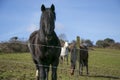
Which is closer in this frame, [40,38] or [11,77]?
[40,38]

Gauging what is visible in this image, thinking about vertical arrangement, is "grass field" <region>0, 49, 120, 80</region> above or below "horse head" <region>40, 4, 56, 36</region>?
below

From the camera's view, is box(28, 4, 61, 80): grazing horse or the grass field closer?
box(28, 4, 61, 80): grazing horse

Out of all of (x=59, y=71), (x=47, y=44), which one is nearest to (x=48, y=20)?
(x=47, y=44)

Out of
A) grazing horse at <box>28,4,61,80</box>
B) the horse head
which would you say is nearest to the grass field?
grazing horse at <box>28,4,61,80</box>

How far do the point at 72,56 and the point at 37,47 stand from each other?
719cm

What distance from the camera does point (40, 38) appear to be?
7535 millimetres

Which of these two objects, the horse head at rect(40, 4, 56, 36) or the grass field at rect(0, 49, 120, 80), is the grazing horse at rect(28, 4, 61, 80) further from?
the grass field at rect(0, 49, 120, 80)

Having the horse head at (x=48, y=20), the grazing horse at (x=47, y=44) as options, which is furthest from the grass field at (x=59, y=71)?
the horse head at (x=48, y=20)

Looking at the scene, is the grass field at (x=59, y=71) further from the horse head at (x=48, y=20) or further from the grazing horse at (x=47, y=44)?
the horse head at (x=48, y=20)

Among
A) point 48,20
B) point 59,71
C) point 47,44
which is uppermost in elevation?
point 48,20

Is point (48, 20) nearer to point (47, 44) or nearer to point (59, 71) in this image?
point (47, 44)

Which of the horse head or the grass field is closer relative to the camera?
the horse head

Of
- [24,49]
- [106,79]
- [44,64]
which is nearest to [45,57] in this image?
[44,64]

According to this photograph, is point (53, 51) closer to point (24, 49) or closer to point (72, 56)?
point (72, 56)
